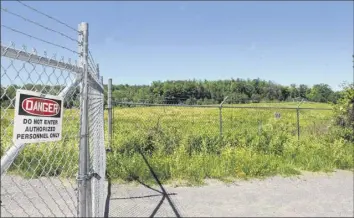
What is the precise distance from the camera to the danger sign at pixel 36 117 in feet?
6.84

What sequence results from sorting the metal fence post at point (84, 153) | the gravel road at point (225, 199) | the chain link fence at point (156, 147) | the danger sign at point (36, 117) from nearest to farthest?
the danger sign at point (36, 117) < the metal fence post at point (84, 153) < the gravel road at point (225, 199) < the chain link fence at point (156, 147)

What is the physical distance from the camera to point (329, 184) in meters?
6.97

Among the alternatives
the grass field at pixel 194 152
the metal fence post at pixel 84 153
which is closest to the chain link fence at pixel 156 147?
the grass field at pixel 194 152

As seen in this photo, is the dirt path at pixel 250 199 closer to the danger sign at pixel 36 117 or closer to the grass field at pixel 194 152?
the grass field at pixel 194 152

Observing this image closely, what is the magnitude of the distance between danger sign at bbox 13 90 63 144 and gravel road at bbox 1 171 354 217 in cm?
238

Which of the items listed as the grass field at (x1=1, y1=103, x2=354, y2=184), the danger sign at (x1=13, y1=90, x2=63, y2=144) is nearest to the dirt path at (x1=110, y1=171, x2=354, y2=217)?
the grass field at (x1=1, y1=103, x2=354, y2=184)

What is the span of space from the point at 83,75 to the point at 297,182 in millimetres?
5273

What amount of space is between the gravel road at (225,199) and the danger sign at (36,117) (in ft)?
7.82

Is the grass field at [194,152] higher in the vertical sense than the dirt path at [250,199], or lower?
higher

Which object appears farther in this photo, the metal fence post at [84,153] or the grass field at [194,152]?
the grass field at [194,152]

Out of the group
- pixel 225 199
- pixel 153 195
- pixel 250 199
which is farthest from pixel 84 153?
pixel 250 199

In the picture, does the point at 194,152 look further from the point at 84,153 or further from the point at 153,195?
Answer: the point at 84,153

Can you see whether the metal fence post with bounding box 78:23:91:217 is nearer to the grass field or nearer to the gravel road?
the gravel road

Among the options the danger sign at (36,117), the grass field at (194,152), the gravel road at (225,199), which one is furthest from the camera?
the grass field at (194,152)
